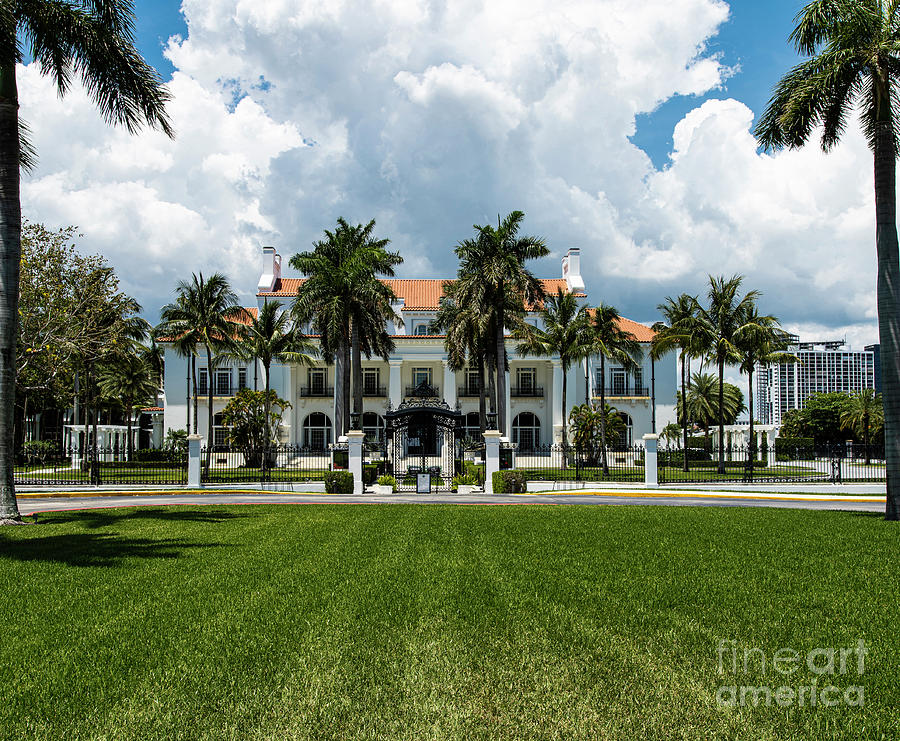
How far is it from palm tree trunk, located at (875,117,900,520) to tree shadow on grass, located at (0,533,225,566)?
1426 cm

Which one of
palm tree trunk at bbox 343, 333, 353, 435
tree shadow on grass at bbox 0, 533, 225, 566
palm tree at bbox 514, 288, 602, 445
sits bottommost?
tree shadow on grass at bbox 0, 533, 225, 566

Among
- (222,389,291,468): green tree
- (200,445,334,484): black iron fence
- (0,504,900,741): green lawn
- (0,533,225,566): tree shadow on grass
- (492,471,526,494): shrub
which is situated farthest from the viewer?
(222,389,291,468): green tree

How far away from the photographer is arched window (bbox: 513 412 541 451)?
55.8 metres

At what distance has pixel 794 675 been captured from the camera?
4.76 meters

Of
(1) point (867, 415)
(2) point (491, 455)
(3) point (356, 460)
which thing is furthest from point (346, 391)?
(1) point (867, 415)

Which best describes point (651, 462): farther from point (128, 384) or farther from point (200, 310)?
point (128, 384)

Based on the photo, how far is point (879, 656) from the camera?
16.8ft

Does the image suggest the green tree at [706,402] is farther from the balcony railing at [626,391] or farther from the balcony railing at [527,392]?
the balcony railing at [527,392]

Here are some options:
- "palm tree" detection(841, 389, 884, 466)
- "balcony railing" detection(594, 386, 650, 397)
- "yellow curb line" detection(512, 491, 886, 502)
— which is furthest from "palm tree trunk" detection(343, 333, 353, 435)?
"palm tree" detection(841, 389, 884, 466)

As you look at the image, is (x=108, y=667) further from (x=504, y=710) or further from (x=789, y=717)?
(x=789, y=717)

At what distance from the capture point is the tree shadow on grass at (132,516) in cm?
1448

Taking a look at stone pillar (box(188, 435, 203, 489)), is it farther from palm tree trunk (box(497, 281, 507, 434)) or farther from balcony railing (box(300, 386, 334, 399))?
balcony railing (box(300, 386, 334, 399))

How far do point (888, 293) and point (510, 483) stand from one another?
575 inches

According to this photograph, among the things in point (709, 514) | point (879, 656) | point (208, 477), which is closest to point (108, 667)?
point (879, 656)
